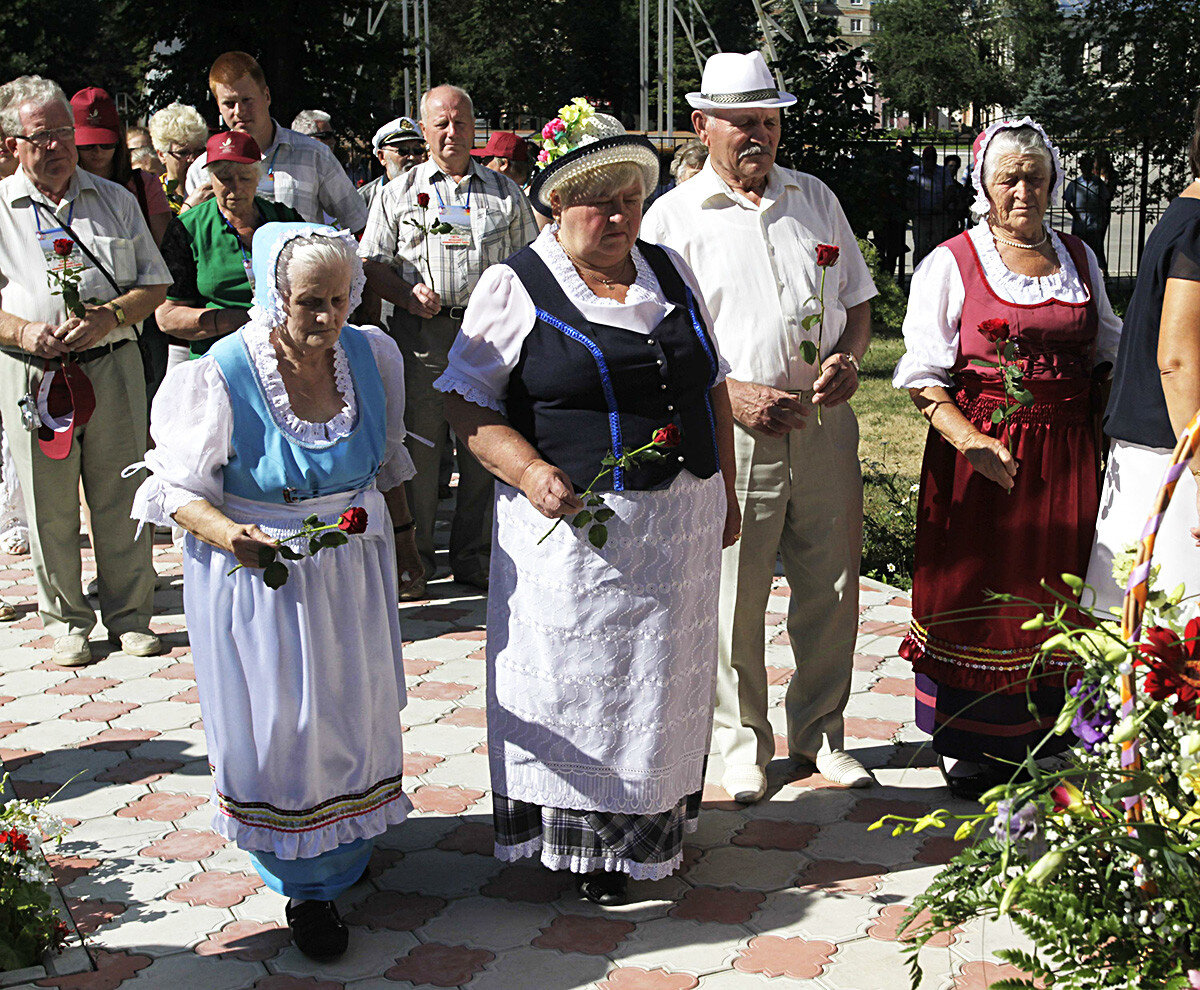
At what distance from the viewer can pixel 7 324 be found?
225 inches

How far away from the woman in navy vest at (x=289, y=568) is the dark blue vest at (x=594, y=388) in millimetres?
439

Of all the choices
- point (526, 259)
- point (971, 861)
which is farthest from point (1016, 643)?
point (971, 861)

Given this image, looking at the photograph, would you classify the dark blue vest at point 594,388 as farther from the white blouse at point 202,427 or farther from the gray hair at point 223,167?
the gray hair at point 223,167

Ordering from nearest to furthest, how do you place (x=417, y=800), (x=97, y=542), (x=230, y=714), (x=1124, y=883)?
(x=1124, y=883) < (x=230, y=714) < (x=417, y=800) < (x=97, y=542)

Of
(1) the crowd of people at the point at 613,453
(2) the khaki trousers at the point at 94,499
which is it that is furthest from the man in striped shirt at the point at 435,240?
(2) the khaki trousers at the point at 94,499

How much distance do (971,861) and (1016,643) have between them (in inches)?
102

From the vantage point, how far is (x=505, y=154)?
8398 mm

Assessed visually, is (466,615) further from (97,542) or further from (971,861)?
(971,861)

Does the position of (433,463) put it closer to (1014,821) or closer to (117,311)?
(117,311)

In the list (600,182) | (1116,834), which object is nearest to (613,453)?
(600,182)

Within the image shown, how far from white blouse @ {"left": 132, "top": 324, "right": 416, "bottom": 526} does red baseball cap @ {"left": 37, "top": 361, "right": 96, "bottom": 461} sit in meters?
2.43

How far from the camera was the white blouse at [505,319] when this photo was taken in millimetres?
3691

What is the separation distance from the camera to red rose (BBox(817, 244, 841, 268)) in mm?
4266

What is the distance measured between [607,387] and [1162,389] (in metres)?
1.44
